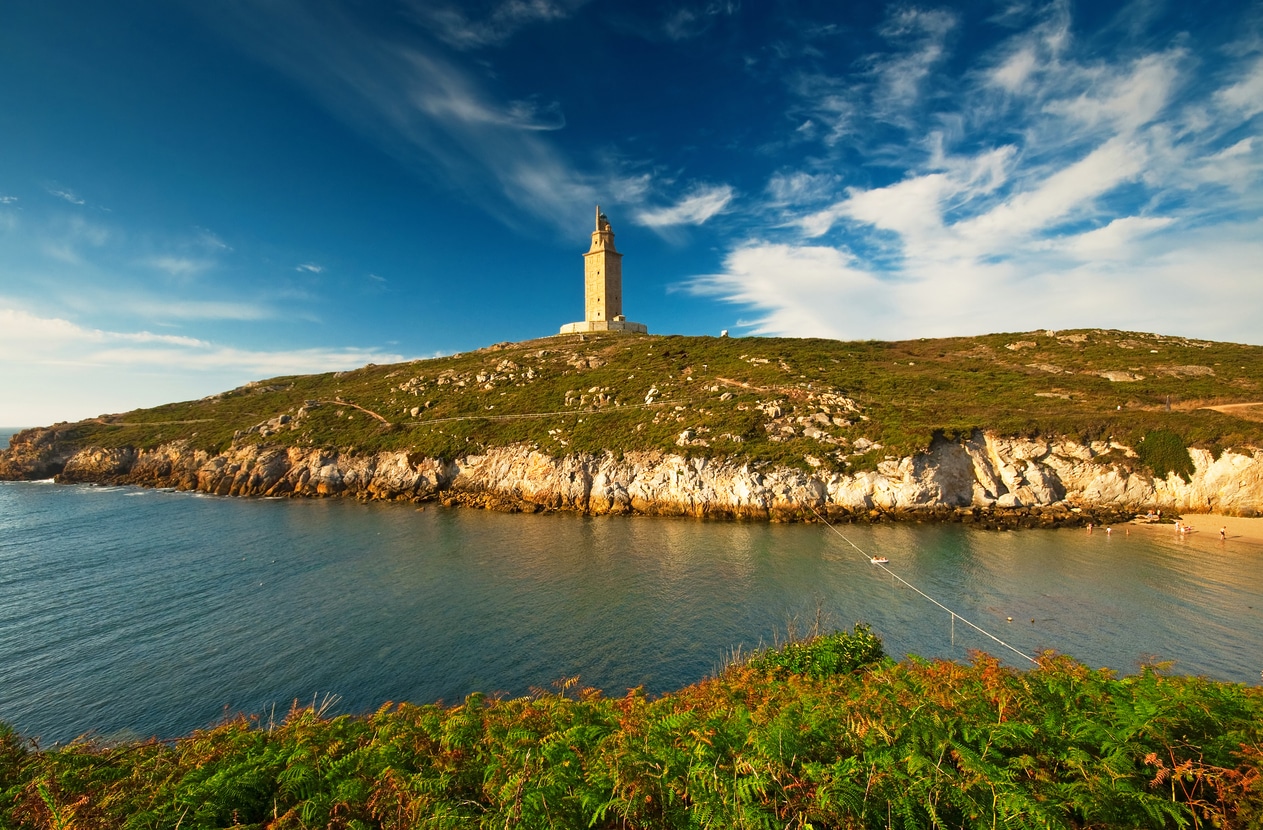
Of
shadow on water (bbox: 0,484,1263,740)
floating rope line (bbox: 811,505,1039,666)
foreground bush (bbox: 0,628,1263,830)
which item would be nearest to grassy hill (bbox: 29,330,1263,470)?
shadow on water (bbox: 0,484,1263,740)

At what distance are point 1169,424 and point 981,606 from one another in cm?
3545

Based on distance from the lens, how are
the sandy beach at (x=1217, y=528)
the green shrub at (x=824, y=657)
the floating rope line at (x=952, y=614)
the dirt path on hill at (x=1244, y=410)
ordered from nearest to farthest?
the green shrub at (x=824, y=657)
the floating rope line at (x=952, y=614)
the sandy beach at (x=1217, y=528)
the dirt path on hill at (x=1244, y=410)

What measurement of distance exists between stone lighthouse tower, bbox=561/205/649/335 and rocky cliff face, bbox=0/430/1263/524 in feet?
173

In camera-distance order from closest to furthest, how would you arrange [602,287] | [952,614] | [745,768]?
[745,768] < [952,614] < [602,287]

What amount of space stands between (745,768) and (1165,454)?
55355 mm

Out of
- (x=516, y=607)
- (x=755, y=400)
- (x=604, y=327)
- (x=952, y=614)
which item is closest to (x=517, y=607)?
(x=516, y=607)

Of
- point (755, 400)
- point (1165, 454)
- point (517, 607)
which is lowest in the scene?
point (517, 607)

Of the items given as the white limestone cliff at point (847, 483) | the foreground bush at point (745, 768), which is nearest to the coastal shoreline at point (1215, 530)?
the white limestone cliff at point (847, 483)

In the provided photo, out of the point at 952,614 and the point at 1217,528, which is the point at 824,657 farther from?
the point at 1217,528

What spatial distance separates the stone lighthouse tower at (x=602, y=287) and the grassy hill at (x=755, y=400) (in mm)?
7795

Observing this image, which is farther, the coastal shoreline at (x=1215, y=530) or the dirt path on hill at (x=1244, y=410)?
the dirt path on hill at (x=1244, y=410)

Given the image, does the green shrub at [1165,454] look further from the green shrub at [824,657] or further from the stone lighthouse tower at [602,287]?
the stone lighthouse tower at [602,287]

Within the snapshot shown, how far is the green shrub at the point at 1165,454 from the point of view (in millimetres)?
39281

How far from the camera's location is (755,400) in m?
55.5
